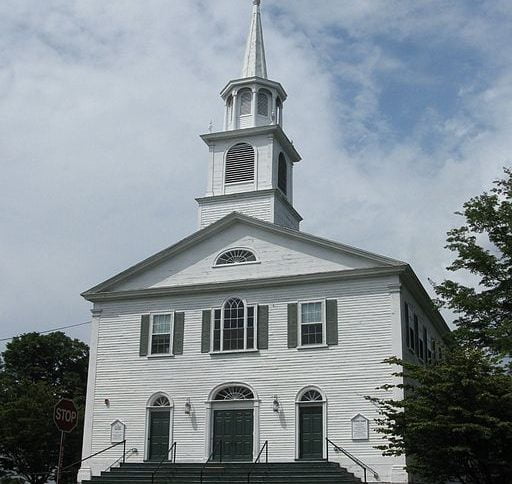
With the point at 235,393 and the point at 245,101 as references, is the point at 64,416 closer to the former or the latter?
the point at 235,393

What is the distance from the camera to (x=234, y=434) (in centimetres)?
2655

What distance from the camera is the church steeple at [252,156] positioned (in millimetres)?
31722

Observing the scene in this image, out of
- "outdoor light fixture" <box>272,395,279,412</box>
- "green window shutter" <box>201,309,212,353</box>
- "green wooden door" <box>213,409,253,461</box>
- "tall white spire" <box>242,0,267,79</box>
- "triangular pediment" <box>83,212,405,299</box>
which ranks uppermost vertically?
"tall white spire" <box>242,0,267,79</box>

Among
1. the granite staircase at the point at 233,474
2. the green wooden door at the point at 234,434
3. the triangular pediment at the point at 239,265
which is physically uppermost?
the triangular pediment at the point at 239,265

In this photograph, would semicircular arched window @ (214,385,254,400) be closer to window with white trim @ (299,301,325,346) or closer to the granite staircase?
the granite staircase

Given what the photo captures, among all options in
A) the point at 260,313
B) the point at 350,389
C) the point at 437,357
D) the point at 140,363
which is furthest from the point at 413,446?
the point at 437,357

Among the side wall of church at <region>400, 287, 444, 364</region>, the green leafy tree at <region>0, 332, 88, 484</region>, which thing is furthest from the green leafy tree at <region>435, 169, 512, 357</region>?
the green leafy tree at <region>0, 332, 88, 484</region>

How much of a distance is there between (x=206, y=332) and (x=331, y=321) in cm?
457

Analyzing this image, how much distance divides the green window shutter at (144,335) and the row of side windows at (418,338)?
367 inches

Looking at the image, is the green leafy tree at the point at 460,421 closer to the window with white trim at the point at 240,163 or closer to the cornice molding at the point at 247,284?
the cornice molding at the point at 247,284

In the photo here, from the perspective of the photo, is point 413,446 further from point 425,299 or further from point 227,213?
point 227,213

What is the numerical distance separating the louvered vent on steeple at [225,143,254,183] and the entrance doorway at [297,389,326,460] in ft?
33.8

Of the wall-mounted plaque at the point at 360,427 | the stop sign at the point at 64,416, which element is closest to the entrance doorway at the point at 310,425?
the wall-mounted plaque at the point at 360,427

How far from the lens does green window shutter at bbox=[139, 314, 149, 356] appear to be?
28.4 m
